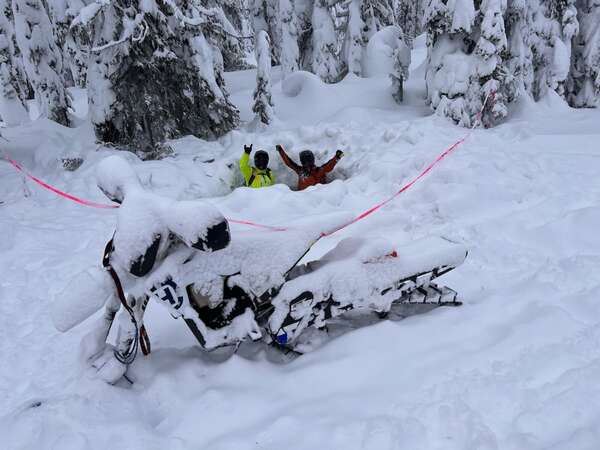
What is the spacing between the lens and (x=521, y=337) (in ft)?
8.07

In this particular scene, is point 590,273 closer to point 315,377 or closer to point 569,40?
point 315,377

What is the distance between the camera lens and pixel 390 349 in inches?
102

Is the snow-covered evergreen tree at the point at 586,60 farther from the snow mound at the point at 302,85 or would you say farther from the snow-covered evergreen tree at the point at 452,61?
the snow mound at the point at 302,85

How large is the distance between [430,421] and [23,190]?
7.40 meters

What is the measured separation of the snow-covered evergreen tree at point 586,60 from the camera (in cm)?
1032

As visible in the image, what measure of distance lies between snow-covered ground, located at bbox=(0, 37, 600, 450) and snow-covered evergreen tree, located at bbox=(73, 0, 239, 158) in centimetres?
275

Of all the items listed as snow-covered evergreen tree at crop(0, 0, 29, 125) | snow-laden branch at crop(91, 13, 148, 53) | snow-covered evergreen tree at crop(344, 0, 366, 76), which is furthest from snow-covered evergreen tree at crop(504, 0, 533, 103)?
snow-covered evergreen tree at crop(0, 0, 29, 125)

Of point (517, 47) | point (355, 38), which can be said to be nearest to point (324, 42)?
point (355, 38)

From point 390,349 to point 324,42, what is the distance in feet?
47.9

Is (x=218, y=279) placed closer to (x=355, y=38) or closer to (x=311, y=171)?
(x=311, y=171)

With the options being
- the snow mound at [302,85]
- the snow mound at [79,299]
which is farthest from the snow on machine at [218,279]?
the snow mound at [302,85]

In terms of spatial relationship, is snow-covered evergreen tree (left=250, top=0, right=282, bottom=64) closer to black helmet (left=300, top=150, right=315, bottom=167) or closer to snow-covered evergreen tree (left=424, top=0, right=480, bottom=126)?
snow-covered evergreen tree (left=424, top=0, right=480, bottom=126)

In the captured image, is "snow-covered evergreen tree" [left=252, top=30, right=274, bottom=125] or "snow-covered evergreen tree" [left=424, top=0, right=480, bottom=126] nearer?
"snow-covered evergreen tree" [left=424, top=0, right=480, bottom=126]

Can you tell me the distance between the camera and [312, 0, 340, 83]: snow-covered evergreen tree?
14.8 meters
